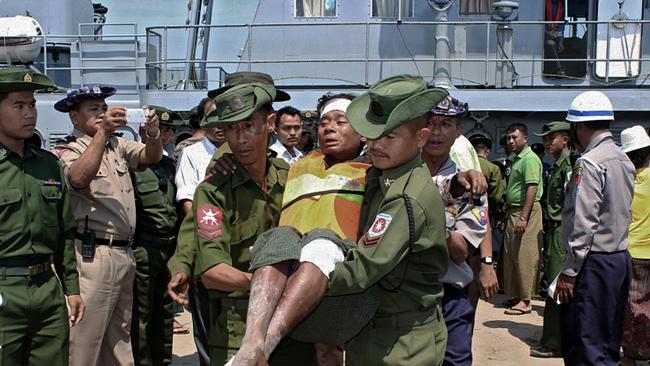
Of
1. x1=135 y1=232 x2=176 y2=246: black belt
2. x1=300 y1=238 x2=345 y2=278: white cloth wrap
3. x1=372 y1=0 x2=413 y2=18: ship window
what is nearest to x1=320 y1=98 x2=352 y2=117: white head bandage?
x1=300 y1=238 x2=345 y2=278: white cloth wrap

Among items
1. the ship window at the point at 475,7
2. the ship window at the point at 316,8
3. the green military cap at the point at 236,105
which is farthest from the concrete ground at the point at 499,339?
the ship window at the point at 316,8

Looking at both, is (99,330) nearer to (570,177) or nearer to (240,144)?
(240,144)

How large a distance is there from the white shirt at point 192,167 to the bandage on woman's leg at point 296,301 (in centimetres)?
257

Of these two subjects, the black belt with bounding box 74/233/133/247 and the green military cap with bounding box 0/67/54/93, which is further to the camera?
the black belt with bounding box 74/233/133/247

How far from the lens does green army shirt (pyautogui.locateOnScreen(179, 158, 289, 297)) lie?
108 inches

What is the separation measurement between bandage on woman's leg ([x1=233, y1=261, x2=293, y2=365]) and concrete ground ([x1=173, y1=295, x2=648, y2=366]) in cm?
369

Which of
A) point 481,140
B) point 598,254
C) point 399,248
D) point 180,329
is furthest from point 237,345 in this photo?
point 481,140

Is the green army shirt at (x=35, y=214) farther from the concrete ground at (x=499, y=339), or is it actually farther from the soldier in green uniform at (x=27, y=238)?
the concrete ground at (x=499, y=339)

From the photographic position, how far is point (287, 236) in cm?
231

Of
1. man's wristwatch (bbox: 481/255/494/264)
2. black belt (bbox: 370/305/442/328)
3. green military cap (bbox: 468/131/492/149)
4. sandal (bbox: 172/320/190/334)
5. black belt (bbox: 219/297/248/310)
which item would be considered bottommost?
sandal (bbox: 172/320/190/334)

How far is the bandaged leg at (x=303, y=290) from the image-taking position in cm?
213

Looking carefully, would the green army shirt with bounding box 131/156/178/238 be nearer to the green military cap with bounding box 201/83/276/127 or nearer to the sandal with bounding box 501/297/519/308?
the green military cap with bounding box 201/83/276/127

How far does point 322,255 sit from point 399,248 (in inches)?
10.5

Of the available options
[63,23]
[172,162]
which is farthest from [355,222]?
[63,23]
